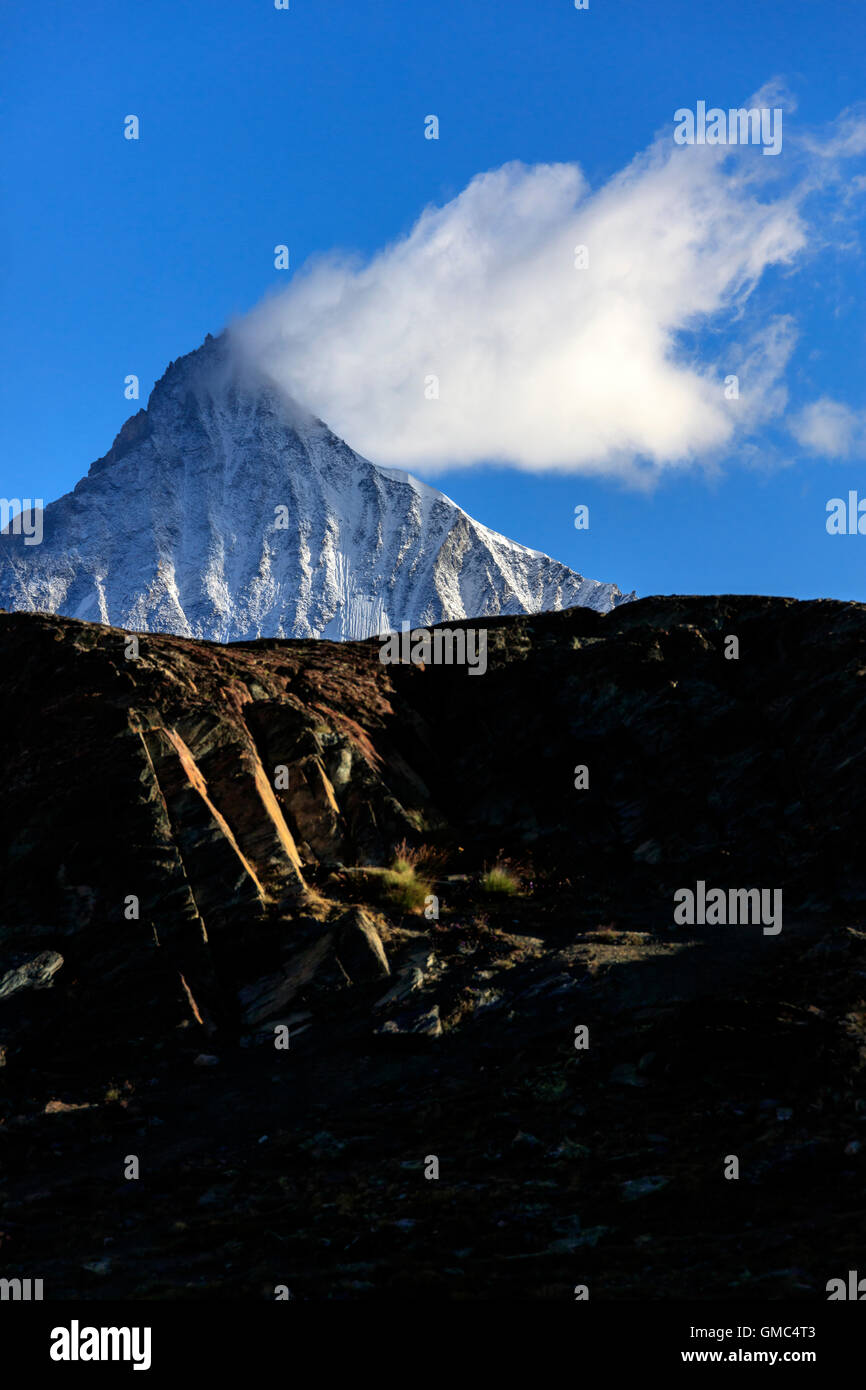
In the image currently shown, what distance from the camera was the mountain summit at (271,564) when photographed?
163625mm

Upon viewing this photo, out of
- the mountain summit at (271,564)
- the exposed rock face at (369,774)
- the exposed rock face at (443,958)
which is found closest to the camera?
the exposed rock face at (443,958)

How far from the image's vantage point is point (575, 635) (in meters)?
26.5

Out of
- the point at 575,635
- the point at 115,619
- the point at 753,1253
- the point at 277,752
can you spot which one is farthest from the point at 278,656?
the point at 115,619

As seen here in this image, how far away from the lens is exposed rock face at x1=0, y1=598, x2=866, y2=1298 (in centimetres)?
810

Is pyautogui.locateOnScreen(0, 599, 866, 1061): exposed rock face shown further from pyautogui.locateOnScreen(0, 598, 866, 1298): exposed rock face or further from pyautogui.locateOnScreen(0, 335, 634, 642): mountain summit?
pyautogui.locateOnScreen(0, 335, 634, 642): mountain summit

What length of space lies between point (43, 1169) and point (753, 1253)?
307 inches

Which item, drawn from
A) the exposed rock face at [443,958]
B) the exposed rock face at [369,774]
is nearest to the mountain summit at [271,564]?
the exposed rock face at [369,774]

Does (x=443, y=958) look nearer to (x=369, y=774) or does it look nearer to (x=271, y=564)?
(x=369, y=774)

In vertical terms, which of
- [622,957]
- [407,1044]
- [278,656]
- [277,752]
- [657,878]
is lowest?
[407,1044]

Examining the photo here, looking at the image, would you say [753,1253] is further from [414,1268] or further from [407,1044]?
[407,1044]

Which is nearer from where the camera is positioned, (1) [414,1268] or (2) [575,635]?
(1) [414,1268]

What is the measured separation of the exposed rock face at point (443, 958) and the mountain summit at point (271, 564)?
13488cm

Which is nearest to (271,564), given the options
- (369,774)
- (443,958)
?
(369,774)

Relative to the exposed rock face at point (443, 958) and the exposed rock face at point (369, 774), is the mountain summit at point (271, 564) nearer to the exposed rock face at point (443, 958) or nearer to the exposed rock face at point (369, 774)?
the exposed rock face at point (369, 774)
